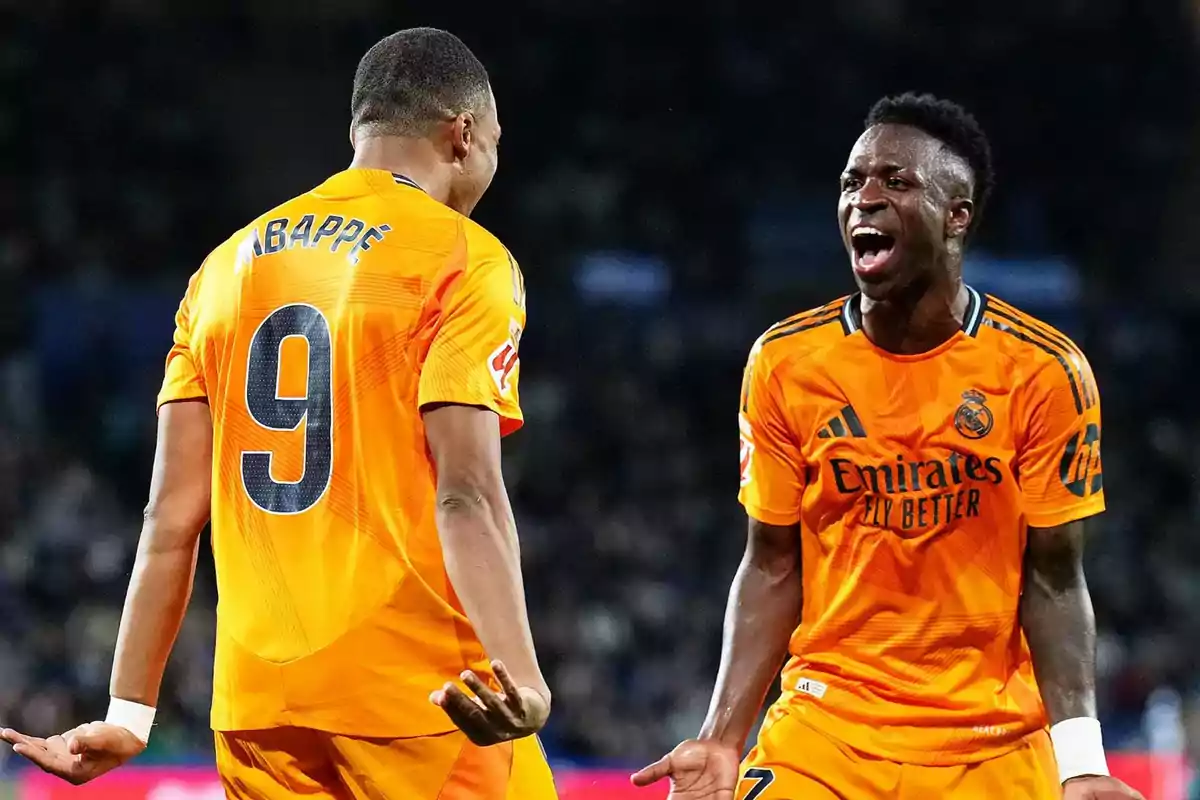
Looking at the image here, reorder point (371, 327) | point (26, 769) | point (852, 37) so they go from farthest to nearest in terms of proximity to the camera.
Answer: point (852, 37)
point (26, 769)
point (371, 327)

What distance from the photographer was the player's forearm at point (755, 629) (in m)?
4.38

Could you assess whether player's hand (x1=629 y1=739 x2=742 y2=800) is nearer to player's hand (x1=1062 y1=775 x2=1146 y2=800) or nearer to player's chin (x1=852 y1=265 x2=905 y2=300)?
→ player's hand (x1=1062 y1=775 x2=1146 y2=800)

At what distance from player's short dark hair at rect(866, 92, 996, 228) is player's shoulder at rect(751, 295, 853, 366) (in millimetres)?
466

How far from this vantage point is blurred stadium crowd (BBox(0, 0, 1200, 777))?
43.2 feet

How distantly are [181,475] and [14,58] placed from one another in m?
14.2

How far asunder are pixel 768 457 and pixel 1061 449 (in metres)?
0.74

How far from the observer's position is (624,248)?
1692 cm

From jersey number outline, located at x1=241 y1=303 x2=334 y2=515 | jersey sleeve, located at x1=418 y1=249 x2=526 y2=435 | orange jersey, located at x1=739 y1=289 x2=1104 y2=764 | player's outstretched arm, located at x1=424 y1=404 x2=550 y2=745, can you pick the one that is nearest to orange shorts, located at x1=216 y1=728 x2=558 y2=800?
player's outstretched arm, located at x1=424 y1=404 x2=550 y2=745

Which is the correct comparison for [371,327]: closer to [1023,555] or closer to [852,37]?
[1023,555]

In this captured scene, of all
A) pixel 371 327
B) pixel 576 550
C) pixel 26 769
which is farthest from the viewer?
pixel 576 550

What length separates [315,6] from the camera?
682 inches

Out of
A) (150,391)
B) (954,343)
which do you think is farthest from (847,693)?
(150,391)

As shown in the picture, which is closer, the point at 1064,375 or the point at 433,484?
the point at 433,484

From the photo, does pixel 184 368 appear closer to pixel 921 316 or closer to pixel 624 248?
pixel 921 316
